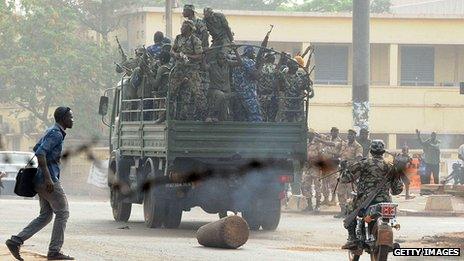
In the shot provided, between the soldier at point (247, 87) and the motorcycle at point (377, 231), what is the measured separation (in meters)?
6.91

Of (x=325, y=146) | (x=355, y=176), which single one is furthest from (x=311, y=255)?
(x=325, y=146)

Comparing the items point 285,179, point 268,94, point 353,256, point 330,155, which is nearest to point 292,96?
point 268,94

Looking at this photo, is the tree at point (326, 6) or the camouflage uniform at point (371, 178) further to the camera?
the tree at point (326, 6)

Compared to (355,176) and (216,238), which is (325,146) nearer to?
(216,238)

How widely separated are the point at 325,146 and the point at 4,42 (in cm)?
3041

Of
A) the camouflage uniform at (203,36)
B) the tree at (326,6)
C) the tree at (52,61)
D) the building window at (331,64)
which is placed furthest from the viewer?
the tree at (326,6)

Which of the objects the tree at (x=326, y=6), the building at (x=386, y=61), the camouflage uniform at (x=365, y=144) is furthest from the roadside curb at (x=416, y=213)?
the tree at (x=326, y=6)

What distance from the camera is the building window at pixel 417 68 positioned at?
5809cm

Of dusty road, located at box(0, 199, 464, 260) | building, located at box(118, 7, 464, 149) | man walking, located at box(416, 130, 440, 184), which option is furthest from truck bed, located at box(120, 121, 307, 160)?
building, located at box(118, 7, 464, 149)

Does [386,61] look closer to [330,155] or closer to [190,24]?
[330,155]

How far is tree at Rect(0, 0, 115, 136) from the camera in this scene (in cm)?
5569

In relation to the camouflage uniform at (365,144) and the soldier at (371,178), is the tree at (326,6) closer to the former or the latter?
the camouflage uniform at (365,144)

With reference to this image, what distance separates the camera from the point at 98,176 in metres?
44.6

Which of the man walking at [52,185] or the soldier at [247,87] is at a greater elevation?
the soldier at [247,87]
